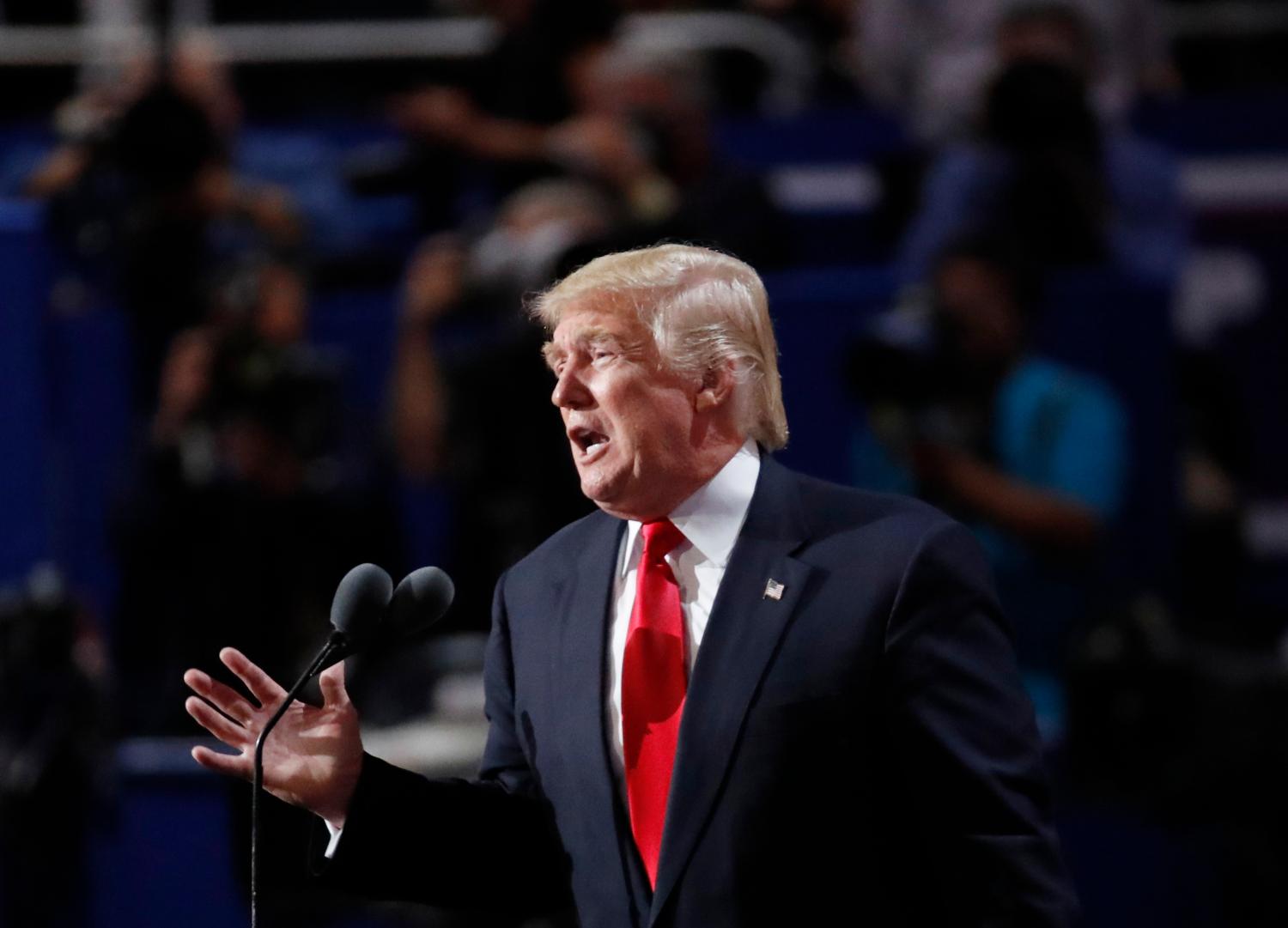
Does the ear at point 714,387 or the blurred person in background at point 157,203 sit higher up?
the blurred person in background at point 157,203

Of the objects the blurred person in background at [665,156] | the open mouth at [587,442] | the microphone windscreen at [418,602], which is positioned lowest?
the microphone windscreen at [418,602]

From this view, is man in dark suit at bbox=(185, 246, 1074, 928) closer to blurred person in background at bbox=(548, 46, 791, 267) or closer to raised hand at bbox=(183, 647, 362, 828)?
raised hand at bbox=(183, 647, 362, 828)

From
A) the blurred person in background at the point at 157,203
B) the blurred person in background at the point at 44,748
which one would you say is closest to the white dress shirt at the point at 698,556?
the blurred person in background at the point at 44,748

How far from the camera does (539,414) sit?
14.4ft

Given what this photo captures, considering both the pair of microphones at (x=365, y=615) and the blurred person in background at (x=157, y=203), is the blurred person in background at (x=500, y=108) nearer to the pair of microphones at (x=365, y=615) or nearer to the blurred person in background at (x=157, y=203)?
the blurred person in background at (x=157, y=203)

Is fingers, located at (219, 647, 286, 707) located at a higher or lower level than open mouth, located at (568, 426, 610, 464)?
lower

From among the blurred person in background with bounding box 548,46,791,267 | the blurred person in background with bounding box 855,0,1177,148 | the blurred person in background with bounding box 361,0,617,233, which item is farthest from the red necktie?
the blurred person in background with bounding box 361,0,617,233

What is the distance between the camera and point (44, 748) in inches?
167

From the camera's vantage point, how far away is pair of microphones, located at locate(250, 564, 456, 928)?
204cm

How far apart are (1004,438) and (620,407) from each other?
2.62 m

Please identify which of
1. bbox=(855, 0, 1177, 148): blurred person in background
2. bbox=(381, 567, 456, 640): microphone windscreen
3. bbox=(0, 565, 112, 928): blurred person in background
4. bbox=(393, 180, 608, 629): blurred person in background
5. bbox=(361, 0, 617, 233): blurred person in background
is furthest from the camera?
bbox=(361, 0, 617, 233): blurred person in background

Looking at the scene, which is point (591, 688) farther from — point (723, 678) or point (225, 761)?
point (225, 761)

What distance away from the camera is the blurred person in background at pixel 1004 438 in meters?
4.44

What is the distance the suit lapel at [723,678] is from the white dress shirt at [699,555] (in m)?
0.04
